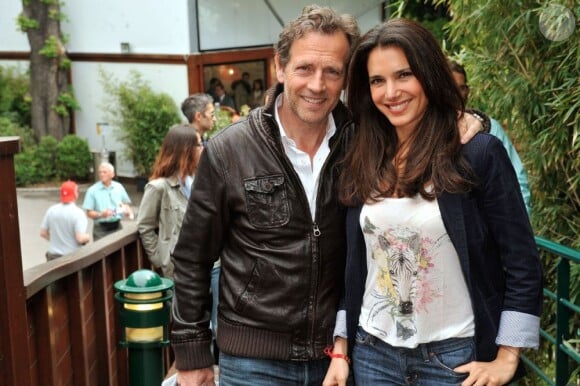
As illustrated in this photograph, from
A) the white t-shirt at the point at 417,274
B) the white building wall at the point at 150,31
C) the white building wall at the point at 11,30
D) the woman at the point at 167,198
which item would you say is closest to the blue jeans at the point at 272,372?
the white t-shirt at the point at 417,274

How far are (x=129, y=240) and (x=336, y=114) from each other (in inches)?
118

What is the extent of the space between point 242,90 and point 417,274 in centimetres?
1787

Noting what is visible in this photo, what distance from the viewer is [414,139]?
252 centimetres

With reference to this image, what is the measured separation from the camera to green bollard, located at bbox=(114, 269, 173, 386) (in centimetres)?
459

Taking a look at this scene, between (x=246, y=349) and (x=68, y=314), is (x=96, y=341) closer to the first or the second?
(x=68, y=314)

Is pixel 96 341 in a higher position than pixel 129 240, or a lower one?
lower

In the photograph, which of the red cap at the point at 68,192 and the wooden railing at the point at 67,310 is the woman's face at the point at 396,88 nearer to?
the wooden railing at the point at 67,310

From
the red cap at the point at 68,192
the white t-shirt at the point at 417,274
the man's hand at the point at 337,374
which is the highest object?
the white t-shirt at the point at 417,274

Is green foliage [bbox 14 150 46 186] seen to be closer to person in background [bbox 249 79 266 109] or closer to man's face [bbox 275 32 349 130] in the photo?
person in background [bbox 249 79 266 109]

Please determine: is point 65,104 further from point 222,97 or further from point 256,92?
point 256,92

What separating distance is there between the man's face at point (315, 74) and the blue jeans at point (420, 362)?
28.6 inches

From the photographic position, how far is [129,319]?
4609 mm

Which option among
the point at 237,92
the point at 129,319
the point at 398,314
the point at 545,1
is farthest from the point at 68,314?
the point at 237,92

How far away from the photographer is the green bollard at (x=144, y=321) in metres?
4.59
